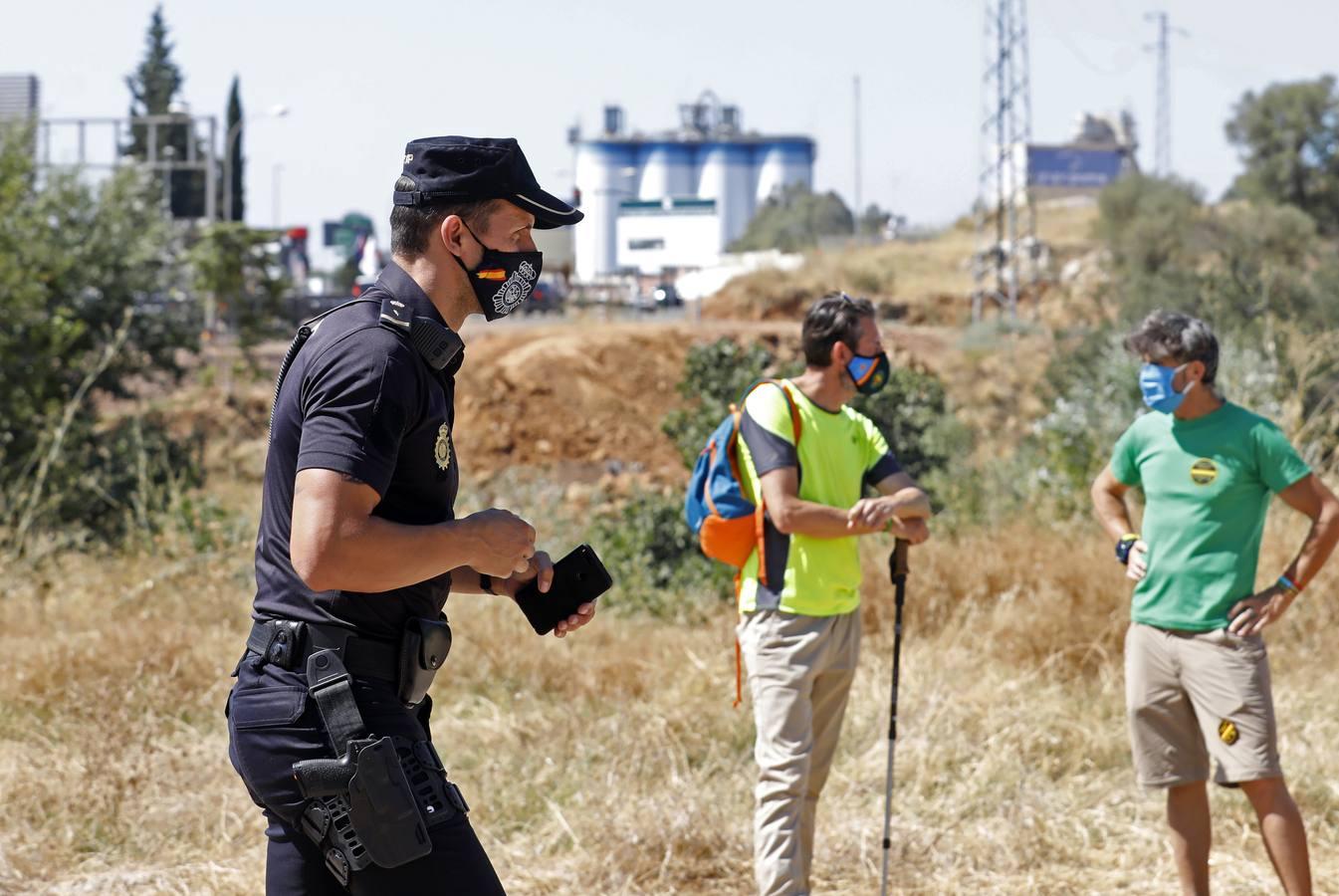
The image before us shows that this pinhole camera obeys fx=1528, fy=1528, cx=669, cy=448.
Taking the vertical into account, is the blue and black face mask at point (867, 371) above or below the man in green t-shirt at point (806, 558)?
above

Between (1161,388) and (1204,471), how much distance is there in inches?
11.8

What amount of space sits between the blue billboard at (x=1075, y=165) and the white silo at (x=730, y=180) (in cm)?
2407

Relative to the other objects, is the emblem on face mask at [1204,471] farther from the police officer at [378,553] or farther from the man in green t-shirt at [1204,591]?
the police officer at [378,553]

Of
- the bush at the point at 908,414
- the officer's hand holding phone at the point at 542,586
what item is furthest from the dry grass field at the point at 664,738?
the officer's hand holding phone at the point at 542,586

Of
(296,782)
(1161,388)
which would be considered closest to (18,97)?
(1161,388)

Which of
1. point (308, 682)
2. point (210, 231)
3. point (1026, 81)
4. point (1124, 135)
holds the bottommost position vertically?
point (308, 682)

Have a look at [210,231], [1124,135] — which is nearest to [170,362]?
[210,231]

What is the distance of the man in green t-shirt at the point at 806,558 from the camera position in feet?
15.8

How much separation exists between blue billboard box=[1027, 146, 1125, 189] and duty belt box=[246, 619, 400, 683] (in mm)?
81999

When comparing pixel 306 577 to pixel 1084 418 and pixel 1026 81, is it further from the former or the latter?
pixel 1026 81

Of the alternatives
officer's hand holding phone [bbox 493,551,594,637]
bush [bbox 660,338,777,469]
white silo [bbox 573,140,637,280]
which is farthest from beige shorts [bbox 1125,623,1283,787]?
white silo [bbox 573,140,637,280]

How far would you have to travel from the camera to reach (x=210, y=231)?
933 inches

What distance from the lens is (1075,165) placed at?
83250 millimetres

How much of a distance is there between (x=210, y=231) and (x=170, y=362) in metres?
6.55
